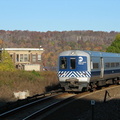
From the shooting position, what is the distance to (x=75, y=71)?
66.9ft

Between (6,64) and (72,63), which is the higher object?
(72,63)

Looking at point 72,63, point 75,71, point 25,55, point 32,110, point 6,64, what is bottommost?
point 32,110

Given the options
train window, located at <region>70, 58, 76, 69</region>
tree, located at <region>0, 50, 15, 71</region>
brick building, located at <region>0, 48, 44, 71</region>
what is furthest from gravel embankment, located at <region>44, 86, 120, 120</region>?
brick building, located at <region>0, 48, 44, 71</region>

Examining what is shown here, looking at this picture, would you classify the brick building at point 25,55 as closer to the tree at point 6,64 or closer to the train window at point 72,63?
the tree at point 6,64

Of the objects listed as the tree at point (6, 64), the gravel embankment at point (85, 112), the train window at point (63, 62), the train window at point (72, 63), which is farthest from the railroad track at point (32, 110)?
the tree at point (6, 64)

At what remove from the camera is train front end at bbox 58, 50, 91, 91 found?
66.5ft

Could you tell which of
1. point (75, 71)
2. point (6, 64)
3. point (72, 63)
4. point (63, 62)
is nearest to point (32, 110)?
point (75, 71)

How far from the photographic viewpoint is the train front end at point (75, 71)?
2027cm

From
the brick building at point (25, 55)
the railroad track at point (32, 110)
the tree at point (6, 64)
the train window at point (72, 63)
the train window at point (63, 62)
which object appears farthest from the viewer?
the brick building at point (25, 55)

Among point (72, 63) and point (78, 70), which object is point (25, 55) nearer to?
point (72, 63)

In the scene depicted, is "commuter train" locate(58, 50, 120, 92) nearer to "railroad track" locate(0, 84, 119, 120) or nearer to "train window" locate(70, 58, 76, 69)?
"train window" locate(70, 58, 76, 69)

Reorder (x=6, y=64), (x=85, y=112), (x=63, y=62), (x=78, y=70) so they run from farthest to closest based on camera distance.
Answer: (x=6, y=64)
(x=63, y=62)
(x=78, y=70)
(x=85, y=112)

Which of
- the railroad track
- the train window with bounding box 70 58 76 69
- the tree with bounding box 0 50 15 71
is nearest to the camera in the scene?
the railroad track

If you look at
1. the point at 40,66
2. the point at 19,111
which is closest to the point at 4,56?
the point at 40,66
